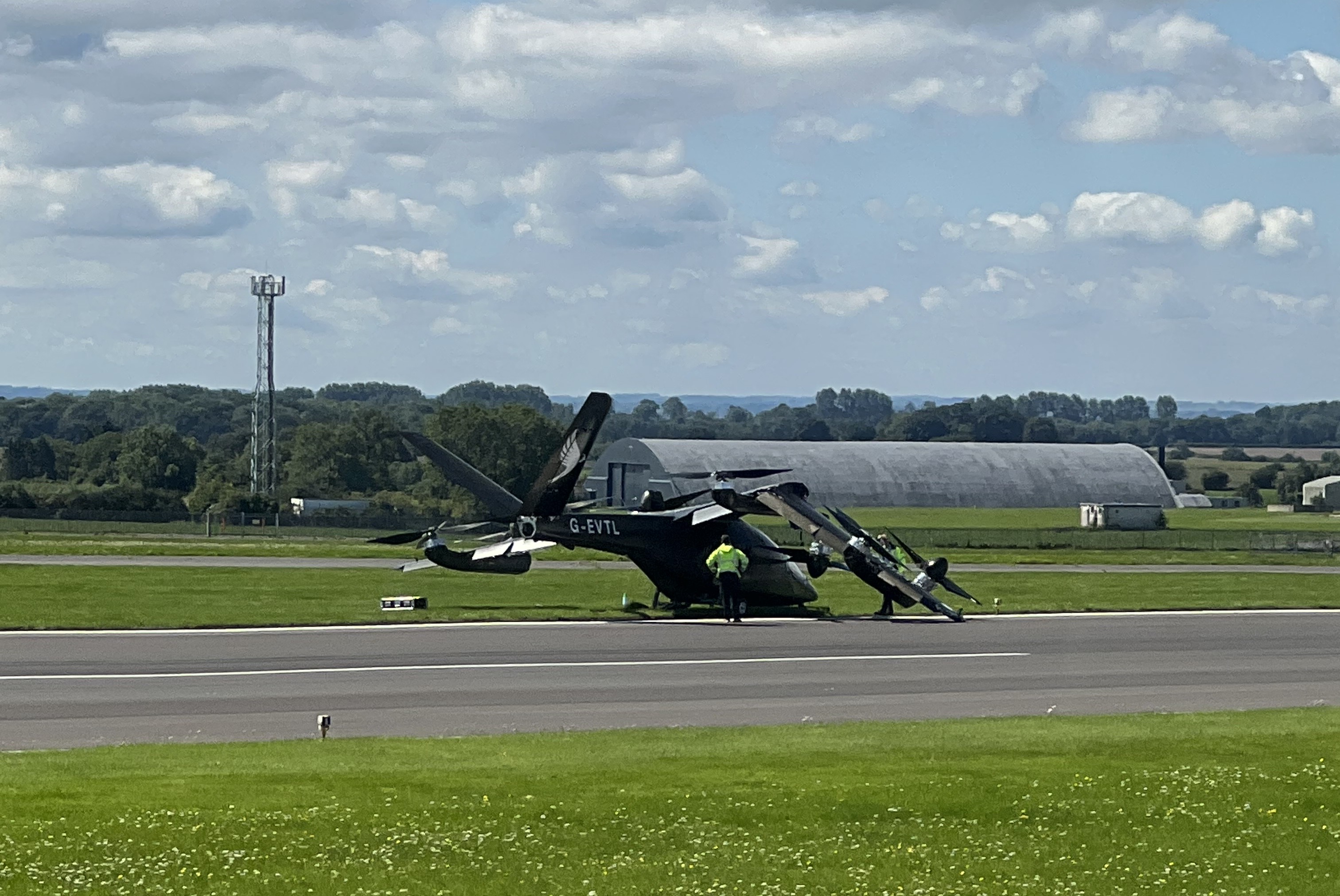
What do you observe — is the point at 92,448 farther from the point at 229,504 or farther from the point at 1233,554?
the point at 1233,554

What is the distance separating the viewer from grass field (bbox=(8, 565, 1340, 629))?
119 ft

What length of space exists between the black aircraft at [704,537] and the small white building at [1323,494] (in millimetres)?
106454

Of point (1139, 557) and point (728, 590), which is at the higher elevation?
point (728, 590)

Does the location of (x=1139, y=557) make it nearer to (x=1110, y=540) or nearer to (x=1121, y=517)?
(x=1110, y=540)

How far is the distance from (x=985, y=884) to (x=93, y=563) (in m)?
49.6

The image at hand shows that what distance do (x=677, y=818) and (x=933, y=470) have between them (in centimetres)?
11403

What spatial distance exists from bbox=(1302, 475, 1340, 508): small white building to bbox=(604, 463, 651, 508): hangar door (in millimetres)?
57604

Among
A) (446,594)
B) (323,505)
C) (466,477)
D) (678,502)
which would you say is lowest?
(446,594)

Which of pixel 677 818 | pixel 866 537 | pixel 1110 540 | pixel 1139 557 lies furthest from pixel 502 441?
pixel 677 818

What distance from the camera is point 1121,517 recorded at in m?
110

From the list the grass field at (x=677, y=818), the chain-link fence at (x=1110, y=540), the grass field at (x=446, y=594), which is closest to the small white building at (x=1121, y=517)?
the chain-link fence at (x=1110, y=540)

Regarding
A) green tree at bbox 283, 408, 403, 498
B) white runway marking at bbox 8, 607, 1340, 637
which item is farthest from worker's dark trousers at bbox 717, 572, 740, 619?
green tree at bbox 283, 408, 403, 498

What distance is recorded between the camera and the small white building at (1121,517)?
357 feet

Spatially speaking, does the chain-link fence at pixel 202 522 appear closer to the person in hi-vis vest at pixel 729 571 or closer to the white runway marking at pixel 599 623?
the white runway marking at pixel 599 623
